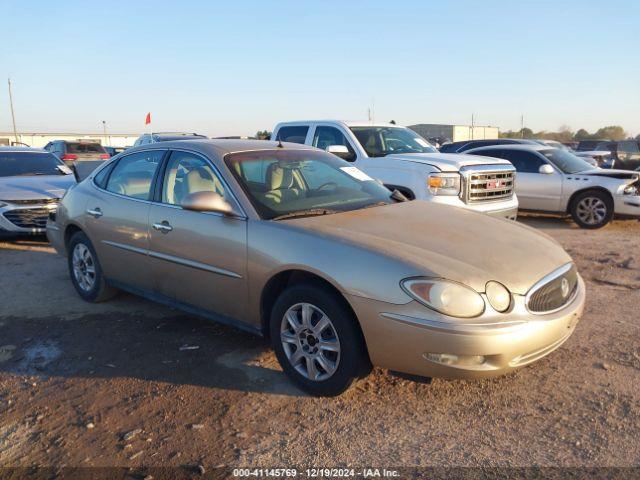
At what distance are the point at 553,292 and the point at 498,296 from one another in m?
0.54

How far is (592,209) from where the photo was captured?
34.0 ft

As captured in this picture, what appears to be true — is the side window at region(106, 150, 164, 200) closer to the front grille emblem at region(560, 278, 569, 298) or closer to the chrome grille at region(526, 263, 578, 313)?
the chrome grille at region(526, 263, 578, 313)

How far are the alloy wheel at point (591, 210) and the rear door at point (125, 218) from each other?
8209mm

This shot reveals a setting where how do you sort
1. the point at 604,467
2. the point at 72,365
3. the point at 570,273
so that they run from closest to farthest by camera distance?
1. the point at 604,467
2. the point at 570,273
3. the point at 72,365

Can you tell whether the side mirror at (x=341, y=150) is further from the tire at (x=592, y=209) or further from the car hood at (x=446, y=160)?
the tire at (x=592, y=209)

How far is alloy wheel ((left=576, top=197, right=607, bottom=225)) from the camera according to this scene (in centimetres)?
1025

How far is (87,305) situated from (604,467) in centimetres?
470

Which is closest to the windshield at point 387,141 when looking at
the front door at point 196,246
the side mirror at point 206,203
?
the front door at point 196,246

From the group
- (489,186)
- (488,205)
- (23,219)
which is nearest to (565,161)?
(489,186)

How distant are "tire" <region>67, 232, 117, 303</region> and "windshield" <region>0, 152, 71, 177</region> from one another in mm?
4709

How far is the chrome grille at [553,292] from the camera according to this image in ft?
11.1

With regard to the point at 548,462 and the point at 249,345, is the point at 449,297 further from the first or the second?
the point at 249,345

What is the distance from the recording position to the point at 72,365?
14.0ft

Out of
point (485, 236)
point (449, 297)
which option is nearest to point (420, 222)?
point (485, 236)
